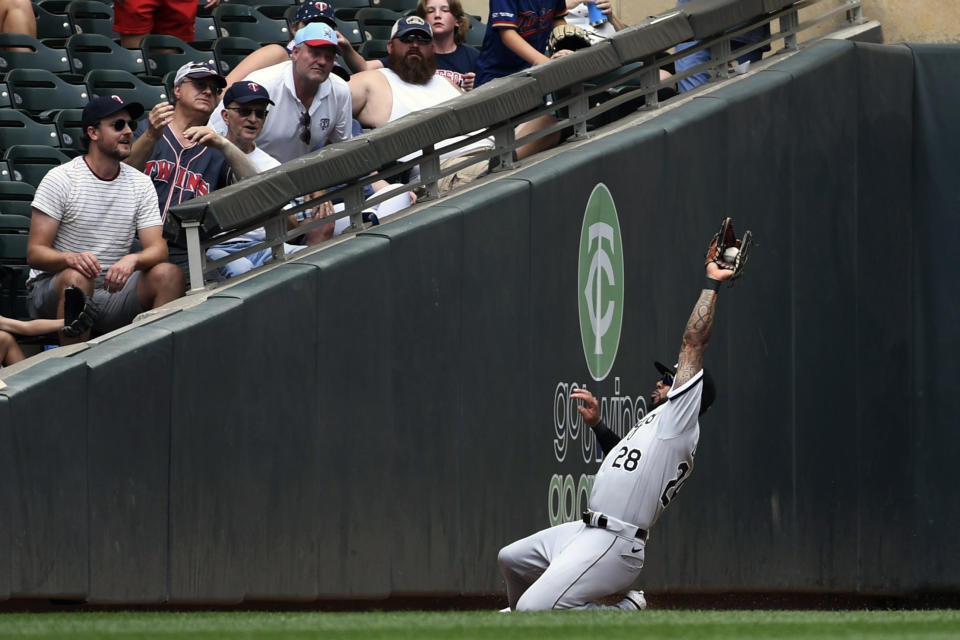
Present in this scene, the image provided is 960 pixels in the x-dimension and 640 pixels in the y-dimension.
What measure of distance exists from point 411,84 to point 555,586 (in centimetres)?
365

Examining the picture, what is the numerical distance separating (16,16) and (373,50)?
8.69ft

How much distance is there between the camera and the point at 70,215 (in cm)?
727

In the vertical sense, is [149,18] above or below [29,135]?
above

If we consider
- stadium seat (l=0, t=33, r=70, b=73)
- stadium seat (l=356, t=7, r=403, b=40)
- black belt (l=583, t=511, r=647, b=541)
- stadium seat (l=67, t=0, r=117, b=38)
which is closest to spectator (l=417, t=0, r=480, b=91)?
stadium seat (l=356, t=7, r=403, b=40)

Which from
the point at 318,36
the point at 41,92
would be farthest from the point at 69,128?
the point at 318,36

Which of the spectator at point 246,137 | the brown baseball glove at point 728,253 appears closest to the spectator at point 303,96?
the spectator at point 246,137

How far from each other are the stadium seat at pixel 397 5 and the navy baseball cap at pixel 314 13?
4.19 meters

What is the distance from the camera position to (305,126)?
8.73 m

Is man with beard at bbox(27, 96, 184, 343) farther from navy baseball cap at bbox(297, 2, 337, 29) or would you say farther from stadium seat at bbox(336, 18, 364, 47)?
stadium seat at bbox(336, 18, 364, 47)

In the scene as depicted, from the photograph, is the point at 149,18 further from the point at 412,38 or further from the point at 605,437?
the point at 605,437

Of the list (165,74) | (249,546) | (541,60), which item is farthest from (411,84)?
(249,546)

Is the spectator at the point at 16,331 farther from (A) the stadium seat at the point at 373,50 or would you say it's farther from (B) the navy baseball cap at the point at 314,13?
(A) the stadium seat at the point at 373,50

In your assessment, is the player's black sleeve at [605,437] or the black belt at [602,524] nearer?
the black belt at [602,524]

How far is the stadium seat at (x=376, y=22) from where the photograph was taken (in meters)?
12.8
